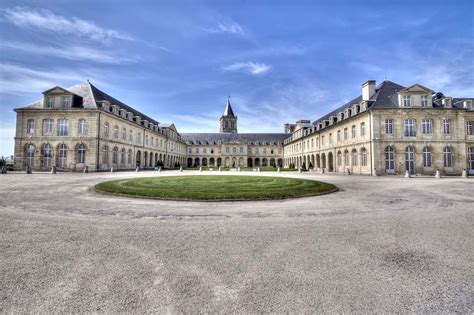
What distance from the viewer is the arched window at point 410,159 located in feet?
82.2

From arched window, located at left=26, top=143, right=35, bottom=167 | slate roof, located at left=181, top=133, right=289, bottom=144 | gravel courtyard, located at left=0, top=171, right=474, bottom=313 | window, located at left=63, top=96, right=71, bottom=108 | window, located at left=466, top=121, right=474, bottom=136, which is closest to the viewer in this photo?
gravel courtyard, located at left=0, top=171, right=474, bottom=313

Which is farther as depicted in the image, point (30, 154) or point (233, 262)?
point (30, 154)

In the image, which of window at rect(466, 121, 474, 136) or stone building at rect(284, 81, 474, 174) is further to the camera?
window at rect(466, 121, 474, 136)

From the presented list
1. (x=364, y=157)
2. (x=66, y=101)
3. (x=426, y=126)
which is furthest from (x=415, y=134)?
(x=66, y=101)

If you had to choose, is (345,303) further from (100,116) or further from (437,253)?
(100,116)

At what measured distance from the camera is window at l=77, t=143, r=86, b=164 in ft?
92.9

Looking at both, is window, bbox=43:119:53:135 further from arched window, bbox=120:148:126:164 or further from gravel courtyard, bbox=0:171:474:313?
gravel courtyard, bbox=0:171:474:313

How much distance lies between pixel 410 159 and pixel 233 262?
30234 mm

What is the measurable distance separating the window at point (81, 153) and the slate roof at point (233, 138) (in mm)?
46186

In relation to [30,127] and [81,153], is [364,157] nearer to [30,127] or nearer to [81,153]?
[81,153]

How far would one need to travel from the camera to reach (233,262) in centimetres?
322

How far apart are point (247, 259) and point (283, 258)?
586mm

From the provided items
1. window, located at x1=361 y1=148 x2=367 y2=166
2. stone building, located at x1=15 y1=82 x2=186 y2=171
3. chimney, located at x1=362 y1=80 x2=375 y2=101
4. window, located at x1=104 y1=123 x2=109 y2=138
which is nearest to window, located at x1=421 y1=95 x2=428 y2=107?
chimney, located at x1=362 y1=80 x2=375 y2=101

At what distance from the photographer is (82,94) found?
3009 centimetres
